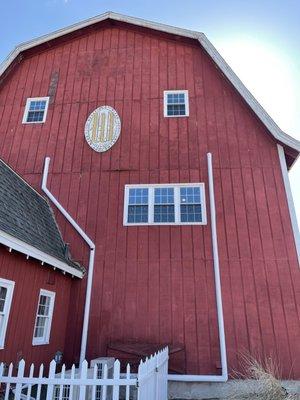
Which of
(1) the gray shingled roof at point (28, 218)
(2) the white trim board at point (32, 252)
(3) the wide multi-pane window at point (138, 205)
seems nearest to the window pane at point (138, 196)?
(3) the wide multi-pane window at point (138, 205)

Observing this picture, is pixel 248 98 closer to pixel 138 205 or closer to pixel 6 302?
pixel 138 205

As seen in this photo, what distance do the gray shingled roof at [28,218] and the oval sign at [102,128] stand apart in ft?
8.27

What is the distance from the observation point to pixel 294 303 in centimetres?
850

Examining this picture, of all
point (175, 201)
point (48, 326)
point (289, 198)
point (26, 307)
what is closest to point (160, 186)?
point (175, 201)

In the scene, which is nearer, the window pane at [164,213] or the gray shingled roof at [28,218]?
the gray shingled roof at [28,218]

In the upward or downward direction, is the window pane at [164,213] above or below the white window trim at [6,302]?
above

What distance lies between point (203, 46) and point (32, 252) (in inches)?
354

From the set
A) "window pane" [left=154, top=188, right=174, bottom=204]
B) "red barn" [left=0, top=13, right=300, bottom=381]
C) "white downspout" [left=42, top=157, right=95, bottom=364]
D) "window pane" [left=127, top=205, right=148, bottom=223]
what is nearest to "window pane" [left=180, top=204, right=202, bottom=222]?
"red barn" [left=0, top=13, right=300, bottom=381]

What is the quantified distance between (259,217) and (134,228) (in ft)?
11.7

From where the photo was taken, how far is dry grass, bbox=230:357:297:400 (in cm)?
658

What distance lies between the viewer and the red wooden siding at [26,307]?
656cm

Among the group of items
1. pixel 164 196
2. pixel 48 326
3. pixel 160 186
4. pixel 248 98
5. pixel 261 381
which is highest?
pixel 248 98

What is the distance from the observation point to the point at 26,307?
7.15 metres

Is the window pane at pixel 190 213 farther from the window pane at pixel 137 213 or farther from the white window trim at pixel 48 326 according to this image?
the white window trim at pixel 48 326
